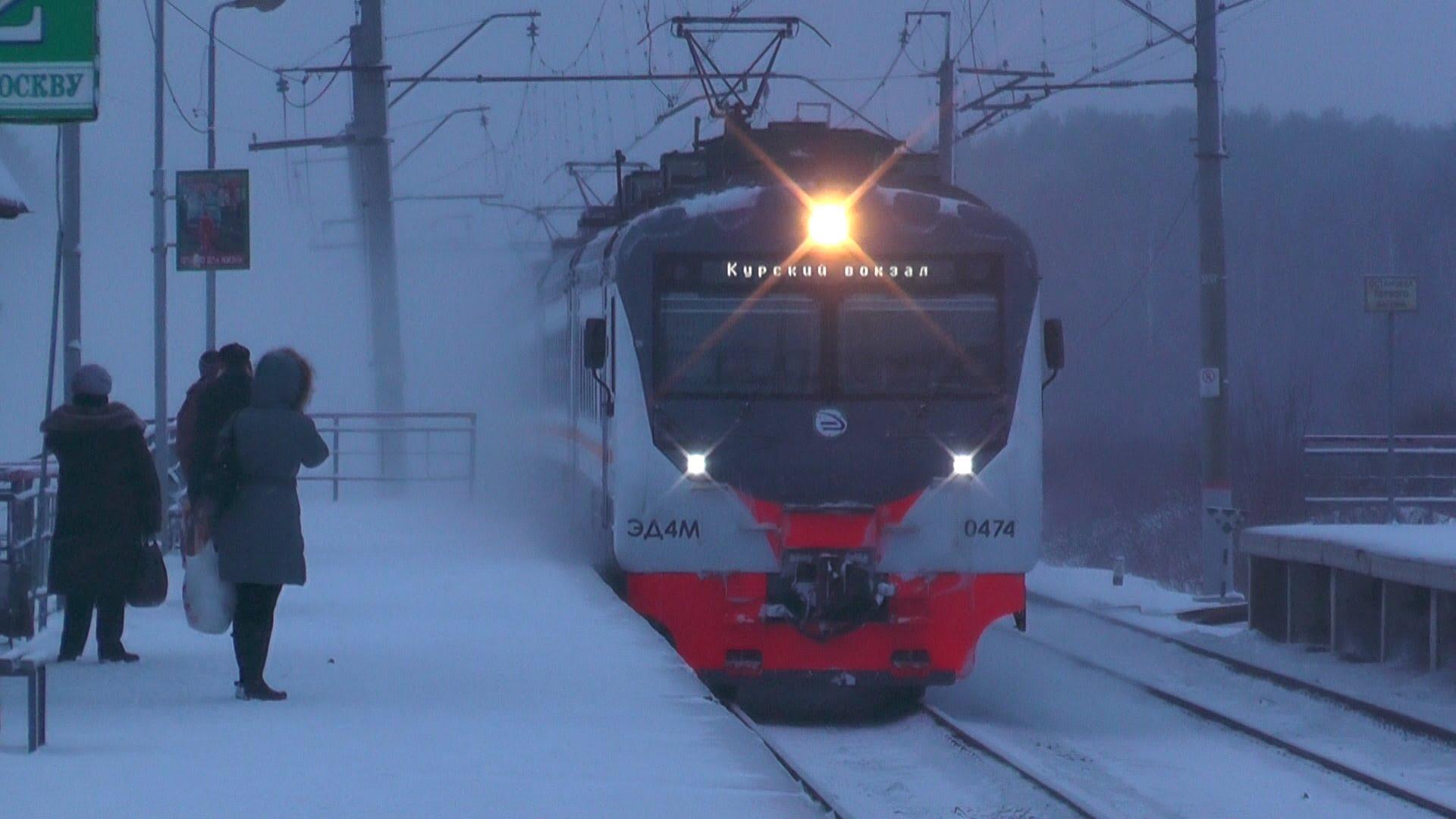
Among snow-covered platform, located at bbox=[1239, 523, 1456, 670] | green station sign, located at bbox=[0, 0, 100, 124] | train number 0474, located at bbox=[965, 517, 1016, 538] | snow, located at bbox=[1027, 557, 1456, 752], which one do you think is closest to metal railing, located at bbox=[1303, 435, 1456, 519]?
snow, located at bbox=[1027, 557, 1456, 752]

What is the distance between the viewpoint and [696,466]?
1266cm

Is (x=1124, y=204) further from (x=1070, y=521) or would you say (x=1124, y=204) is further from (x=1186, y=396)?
(x=1070, y=521)

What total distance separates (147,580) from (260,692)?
5.31 ft

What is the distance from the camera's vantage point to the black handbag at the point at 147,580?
11.1 meters

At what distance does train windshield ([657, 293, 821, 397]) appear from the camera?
12797 mm

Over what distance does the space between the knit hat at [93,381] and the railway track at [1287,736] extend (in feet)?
21.5

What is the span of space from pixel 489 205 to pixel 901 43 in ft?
38.4

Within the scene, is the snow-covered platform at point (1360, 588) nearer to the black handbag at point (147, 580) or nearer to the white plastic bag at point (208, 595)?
the white plastic bag at point (208, 595)

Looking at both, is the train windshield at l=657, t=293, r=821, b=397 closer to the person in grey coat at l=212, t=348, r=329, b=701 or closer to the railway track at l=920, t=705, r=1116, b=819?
the railway track at l=920, t=705, r=1116, b=819

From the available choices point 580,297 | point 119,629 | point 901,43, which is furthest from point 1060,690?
point 901,43

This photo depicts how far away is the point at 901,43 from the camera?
2942 centimetres

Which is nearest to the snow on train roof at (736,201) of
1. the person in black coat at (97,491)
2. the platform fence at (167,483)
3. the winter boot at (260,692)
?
the platform fence at (167,483)

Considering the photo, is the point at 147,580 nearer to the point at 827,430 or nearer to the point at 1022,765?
the point at 827,430

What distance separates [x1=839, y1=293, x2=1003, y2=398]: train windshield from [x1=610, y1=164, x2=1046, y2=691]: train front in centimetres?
1
